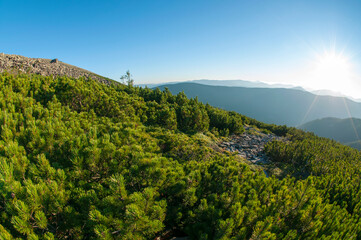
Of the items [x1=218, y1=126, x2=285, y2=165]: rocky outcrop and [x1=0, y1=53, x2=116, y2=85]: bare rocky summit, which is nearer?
[x1=218, y1=126, x2=285, y2=165]: rocky outcrop

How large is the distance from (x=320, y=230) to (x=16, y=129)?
840 centimetres

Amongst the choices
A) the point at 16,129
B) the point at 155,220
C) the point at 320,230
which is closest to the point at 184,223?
the point at 155,220

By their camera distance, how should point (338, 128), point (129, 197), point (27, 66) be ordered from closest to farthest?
point (129, 197), point (27, 66), point (338, 128)

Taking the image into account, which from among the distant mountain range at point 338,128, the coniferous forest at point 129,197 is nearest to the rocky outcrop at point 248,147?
the coniferous forest at point 129,197

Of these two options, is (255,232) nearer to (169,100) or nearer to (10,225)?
(10,225)

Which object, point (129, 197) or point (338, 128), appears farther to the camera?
point (338, 128)

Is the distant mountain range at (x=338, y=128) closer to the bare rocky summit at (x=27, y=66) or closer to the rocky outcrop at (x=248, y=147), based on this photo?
the rocky outcrop at (x=248, y=147)

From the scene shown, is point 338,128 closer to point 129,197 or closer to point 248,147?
point 248,147

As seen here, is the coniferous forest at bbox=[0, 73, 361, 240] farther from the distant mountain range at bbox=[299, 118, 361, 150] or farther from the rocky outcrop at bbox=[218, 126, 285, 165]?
the distant mountain range at bbox=[299, 118, 361, 150]

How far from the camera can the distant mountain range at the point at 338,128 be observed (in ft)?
487

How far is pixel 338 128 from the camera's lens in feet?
539

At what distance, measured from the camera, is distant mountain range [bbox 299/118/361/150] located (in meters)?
149

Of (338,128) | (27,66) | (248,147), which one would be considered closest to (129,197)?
(248,147)

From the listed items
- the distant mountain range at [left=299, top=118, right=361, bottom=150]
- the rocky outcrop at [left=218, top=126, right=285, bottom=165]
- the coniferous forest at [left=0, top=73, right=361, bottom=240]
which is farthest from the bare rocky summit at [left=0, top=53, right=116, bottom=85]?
the distant mountain range at [left=299, top=118, right=361, bottom=150]
